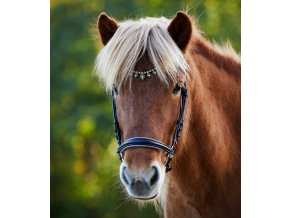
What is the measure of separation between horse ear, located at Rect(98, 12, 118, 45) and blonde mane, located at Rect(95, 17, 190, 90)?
0.34 ft

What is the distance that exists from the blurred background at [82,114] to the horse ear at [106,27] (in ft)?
6.58

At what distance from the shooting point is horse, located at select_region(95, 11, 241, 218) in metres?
2.43

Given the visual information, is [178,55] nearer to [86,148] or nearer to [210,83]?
[210,83]

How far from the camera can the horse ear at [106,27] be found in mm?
2715

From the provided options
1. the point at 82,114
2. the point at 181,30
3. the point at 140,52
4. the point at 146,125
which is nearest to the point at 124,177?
the point at 146,125

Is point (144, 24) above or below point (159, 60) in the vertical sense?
above

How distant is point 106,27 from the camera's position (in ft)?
9.02

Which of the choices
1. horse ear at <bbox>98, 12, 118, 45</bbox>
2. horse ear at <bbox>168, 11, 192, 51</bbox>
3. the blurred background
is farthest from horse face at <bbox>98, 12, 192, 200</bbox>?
the blurred background

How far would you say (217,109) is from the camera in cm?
294
